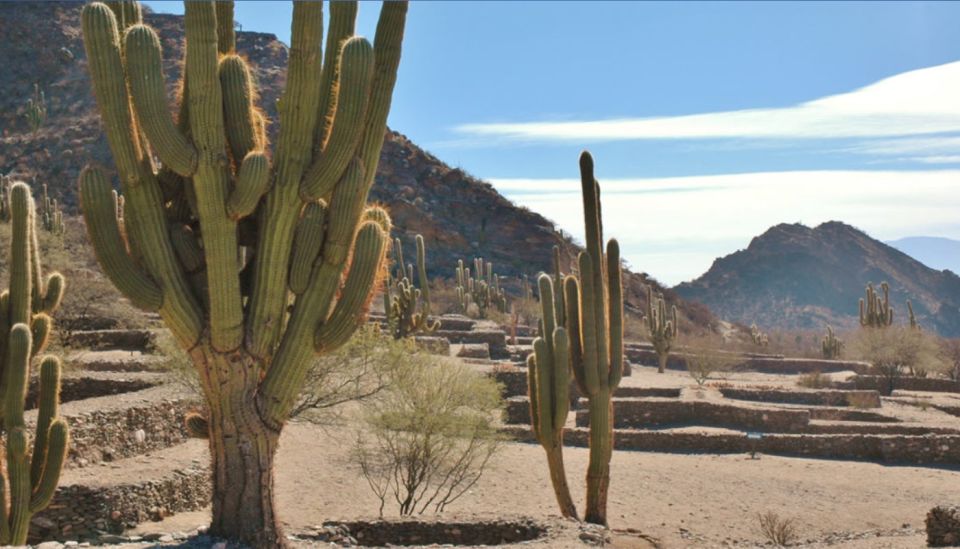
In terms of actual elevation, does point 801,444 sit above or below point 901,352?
below

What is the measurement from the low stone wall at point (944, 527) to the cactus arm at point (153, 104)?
986 cm

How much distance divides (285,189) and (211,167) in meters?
0.70

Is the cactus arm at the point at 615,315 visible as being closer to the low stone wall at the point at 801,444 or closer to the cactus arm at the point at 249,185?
the cactus arm at the point at 249,185

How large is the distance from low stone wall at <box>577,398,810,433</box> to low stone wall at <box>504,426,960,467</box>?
2.12 meters

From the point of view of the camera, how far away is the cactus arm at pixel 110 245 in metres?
8.15

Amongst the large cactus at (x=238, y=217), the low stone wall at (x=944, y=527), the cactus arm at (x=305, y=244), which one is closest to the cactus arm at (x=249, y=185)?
the large cactus at (x=238, y=217)

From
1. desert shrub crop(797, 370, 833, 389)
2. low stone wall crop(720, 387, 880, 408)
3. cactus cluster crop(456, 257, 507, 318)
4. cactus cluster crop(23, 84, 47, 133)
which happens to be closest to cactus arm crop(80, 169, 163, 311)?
low stone wall crop(720, 387, 880, 408)

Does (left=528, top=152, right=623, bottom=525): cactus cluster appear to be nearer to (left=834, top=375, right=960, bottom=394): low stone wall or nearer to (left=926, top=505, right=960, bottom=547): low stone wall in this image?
(left=926, top=505, right=960, bottom=547): low stone wall

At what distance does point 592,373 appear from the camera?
1349cm

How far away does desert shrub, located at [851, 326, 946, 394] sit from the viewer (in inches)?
1490

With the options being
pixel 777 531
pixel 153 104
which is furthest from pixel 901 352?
pixel 153 104

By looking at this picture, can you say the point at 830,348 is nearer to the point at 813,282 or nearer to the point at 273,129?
the point at 273,129

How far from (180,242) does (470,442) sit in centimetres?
896

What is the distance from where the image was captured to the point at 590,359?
1352 centimetres
